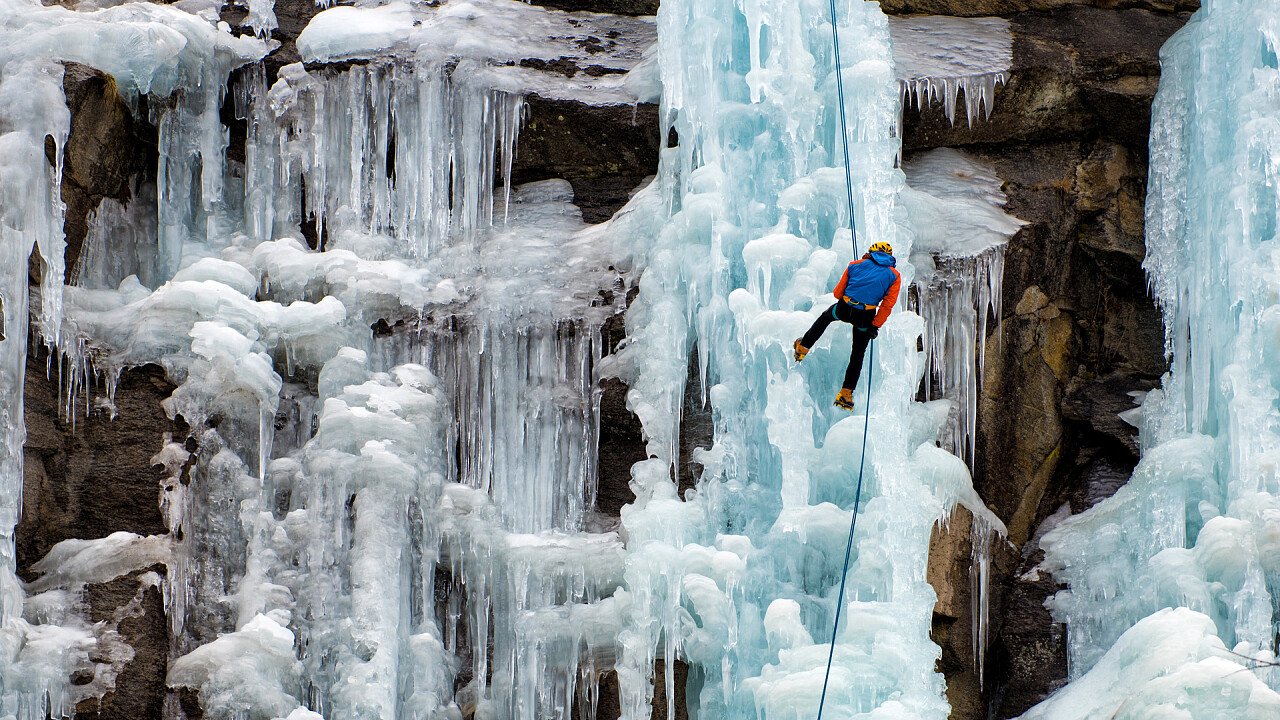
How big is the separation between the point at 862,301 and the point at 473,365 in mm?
2759

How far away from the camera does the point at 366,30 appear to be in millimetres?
11828

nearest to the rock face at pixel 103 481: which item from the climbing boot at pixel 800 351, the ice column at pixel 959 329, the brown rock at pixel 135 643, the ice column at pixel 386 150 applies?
the brown rock at pixel 135 643

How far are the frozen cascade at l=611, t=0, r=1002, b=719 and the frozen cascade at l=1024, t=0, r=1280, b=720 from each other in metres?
0.95

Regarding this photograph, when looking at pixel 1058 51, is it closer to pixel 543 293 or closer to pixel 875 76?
pixel 875 76

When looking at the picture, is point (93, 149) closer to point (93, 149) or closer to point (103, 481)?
point (93, 149)

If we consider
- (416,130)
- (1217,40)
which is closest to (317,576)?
(416,130)

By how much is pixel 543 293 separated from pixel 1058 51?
3.84 meters

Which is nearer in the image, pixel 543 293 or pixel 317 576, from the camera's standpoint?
pixel 317 576

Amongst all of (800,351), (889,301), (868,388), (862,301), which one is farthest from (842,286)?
(868,388)

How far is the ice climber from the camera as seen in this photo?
9.70 meters

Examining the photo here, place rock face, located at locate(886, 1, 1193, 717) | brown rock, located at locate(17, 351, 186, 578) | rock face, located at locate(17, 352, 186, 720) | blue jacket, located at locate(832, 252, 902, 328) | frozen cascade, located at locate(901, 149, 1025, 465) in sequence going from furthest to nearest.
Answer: rock face, located at locate(886, 1, 1193, 717) → frozen cascade, located at locate(901, 149, 1025, 465) → brown rock, located at locate(17, 351, 186, 578) → rock face, located at locate(17, 352, 186, 720) → blue jacket, located at locate(832, 252, 902, 328)

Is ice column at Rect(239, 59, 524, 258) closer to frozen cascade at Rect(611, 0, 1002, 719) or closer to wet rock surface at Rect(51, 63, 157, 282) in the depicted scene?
wet rock surface at Rect(51, 63, 157, 282)

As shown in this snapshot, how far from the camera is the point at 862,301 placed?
9.73m

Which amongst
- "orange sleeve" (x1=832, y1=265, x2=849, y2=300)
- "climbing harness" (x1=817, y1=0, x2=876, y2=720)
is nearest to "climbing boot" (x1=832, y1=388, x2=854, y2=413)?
"climbing harness" (x1=817, y1=0, x2=876, y2=720)
